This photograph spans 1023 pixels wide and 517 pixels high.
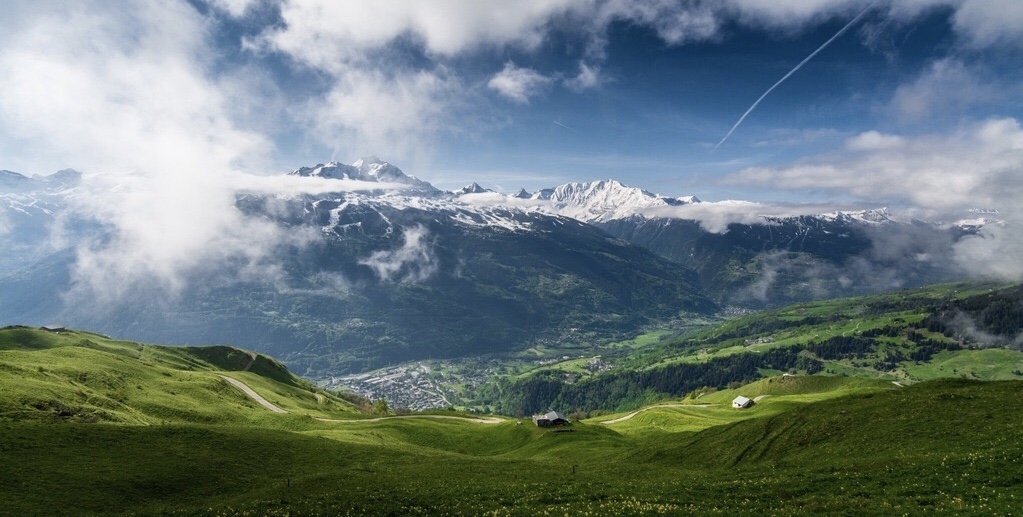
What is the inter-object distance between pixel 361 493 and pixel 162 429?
41581mm

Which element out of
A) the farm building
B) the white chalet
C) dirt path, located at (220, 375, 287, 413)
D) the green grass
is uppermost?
the green grass

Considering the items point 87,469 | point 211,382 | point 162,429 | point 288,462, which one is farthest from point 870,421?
point 211,382

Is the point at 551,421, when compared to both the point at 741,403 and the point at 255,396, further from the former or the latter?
the point at 255,396

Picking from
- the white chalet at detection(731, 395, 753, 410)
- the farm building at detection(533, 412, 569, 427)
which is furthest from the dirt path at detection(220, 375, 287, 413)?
the white chalet at detection(731, 395, 753, 410)

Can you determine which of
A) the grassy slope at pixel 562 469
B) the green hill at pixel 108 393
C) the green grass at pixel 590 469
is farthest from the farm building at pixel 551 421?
the green hill at pixel 108 393

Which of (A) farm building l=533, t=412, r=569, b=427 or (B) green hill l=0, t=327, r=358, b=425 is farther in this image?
(A) farm building l=533, t=412, r=569, b=427

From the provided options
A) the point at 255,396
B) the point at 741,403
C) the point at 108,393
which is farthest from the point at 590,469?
the point at 255,396

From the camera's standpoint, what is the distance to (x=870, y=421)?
174 ft

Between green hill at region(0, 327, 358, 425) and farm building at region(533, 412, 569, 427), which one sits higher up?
green hill at region(0, 327, 358, 425)

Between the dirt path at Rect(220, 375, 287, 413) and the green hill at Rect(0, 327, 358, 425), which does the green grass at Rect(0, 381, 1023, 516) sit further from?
the dirt path at Rect(220, 375, 287, 413)

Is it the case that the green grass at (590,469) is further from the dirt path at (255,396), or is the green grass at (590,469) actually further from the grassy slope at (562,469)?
the dirt path at (255,396)

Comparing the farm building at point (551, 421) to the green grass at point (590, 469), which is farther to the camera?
the farm building at point (551, 421)

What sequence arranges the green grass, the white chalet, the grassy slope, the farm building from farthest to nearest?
the white chalet, the farm building, the grassy slope, the green grass

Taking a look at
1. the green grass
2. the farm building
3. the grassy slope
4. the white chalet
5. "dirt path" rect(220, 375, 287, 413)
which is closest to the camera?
the green grass
